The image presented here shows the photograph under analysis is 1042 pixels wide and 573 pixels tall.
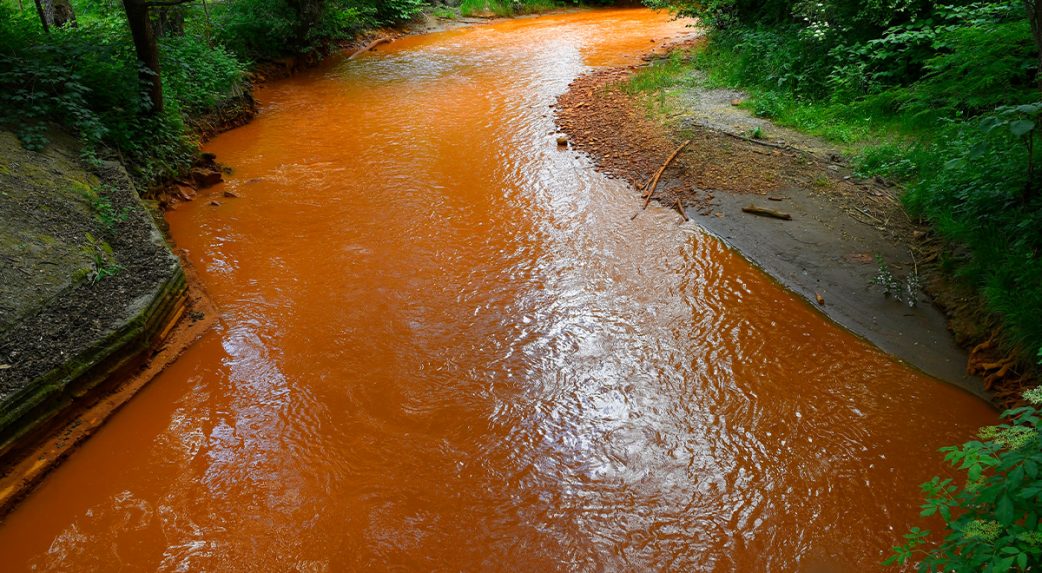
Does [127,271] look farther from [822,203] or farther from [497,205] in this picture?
[822,203]

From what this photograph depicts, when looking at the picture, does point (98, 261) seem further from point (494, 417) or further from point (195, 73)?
point (195, 73)

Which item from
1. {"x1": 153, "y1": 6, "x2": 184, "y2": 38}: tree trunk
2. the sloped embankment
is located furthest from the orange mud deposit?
{"x1": 153, "y1": 6, "x2": 184, "y2": 38}: tree trunk

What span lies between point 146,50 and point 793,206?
801 cm

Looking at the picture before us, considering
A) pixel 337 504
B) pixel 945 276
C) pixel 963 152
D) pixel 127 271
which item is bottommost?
pixel 337 504

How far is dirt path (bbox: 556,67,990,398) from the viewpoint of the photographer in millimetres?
4840

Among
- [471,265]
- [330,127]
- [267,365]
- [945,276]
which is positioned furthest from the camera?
[330,127]

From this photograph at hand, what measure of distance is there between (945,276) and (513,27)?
18559 millimetres

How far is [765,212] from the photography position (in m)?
6.50

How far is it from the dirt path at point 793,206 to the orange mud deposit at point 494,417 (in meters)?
0.28

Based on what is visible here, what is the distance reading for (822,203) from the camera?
6.42 metres

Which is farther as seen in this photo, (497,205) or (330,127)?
(330,127)

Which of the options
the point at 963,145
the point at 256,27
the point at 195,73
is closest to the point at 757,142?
the point at 963,145

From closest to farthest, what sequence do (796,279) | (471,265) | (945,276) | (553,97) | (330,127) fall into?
(945,276)
(796,279)
(471,265)
(330,127)
(553,97)

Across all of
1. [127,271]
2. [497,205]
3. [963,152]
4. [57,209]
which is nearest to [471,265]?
[497,205]
